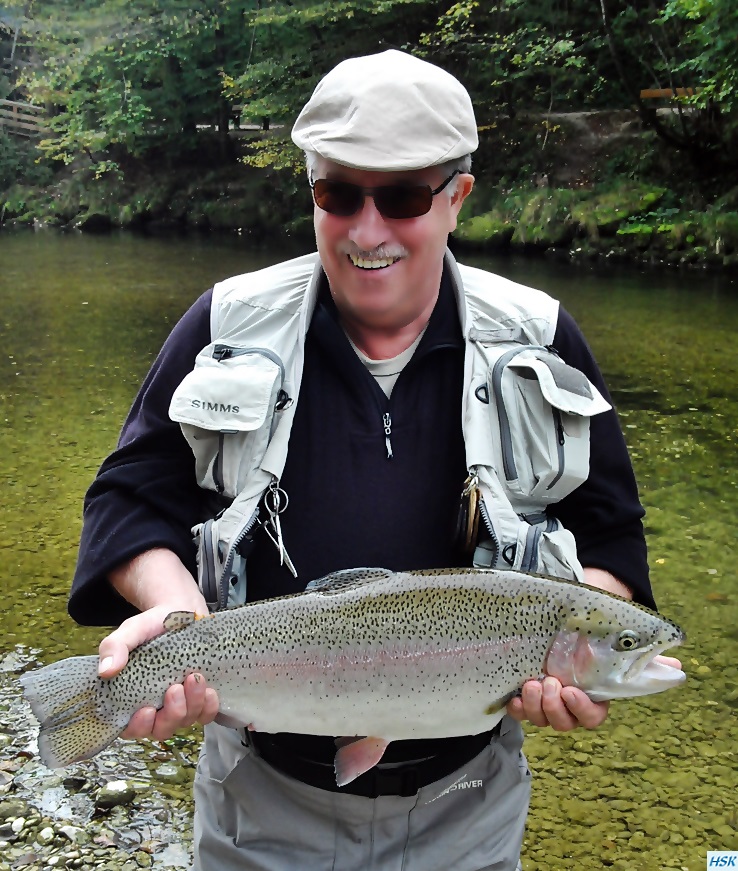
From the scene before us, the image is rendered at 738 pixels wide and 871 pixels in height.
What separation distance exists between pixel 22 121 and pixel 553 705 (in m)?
39.2

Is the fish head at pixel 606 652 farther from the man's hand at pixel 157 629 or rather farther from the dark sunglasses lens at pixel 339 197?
the dark sunglasses lens at pixel 339 197

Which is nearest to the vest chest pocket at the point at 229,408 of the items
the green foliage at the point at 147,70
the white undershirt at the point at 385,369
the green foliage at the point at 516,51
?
the white undershirt at the point at 385,369

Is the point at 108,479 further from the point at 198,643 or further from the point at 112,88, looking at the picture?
the point at 112,88

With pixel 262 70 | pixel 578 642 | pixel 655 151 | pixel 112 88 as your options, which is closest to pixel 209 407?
pixel 578 642

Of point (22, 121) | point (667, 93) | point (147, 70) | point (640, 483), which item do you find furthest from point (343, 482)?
point (22, 121)

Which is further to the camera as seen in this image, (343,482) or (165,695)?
(343,482)

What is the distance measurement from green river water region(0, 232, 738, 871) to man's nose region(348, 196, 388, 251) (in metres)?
2.21

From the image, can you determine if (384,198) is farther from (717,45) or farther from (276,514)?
(717,45)

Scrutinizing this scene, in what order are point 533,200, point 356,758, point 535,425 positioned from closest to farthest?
point 356,758, point 535,425, point 533,200

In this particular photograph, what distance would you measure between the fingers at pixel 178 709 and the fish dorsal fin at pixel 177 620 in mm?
120

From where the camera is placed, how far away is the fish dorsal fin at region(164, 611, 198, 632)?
198 centimetres

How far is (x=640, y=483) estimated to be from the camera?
6.68m

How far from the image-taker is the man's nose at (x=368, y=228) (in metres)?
2.03

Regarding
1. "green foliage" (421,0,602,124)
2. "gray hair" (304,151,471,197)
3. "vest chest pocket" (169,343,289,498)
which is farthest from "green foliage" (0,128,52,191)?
"vest chest pocket" (169,343,289,498)
